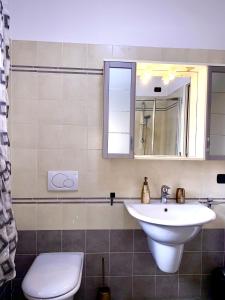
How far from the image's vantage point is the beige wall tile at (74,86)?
5.94 feet

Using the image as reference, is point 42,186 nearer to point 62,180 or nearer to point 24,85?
point 62,180

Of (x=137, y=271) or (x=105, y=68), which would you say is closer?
(x=105, y=68)

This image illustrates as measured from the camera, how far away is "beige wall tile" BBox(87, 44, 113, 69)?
1.82 meters

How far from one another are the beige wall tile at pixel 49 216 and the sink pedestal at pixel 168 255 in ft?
2.34

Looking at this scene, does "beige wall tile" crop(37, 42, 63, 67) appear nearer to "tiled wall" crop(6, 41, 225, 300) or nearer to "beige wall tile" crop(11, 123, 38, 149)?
"tiled wall" crop(6, 41, 225, 300)

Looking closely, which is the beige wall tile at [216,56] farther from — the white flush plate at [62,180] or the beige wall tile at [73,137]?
the white flush plate at [62,180]

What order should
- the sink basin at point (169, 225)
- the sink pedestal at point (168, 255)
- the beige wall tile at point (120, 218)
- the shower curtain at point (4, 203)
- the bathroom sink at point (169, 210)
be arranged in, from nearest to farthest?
the shower curtain at point (4, 203) < the sink basin at point (169, 225) < the sink pedestal at point (168, 255) < the bathroom sink at point (169, 210) < the beige wall tile at point (120, 218)

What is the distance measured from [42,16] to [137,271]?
205 cm

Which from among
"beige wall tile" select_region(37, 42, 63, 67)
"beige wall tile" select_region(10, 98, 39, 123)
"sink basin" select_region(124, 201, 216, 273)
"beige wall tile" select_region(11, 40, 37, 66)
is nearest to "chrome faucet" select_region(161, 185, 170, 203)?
"sink basin" select_region(124, 201, 216, 273)

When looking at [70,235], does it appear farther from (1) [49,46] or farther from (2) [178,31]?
(2) [178,31]

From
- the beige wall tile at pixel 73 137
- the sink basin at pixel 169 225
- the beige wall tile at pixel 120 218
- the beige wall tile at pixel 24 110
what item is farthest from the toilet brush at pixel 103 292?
the beige wall tile at pixel 24 110

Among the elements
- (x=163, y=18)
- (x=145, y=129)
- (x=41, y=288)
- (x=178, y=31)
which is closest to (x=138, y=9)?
(x=163, y=18)

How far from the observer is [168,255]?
64.7 inches

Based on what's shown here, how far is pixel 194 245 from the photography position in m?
1.93
